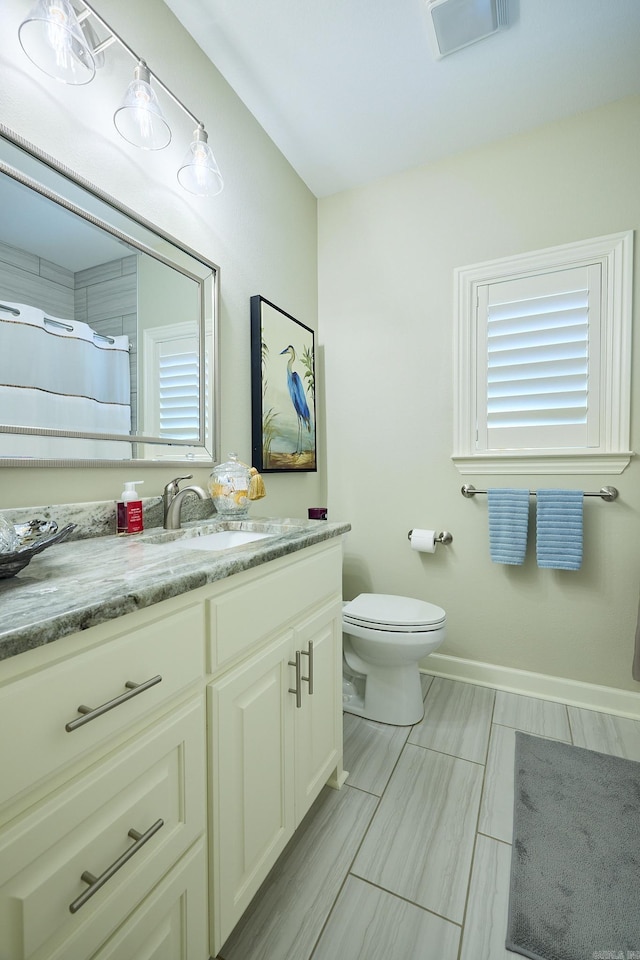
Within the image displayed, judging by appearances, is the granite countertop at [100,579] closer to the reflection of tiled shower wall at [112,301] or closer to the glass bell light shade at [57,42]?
the reflection of tiled shower wall at [112,301]

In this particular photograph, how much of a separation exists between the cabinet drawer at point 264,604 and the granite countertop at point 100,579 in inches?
2.5

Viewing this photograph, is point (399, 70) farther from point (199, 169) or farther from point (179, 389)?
point (179, 389)

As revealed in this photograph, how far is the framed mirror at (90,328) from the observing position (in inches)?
39.8

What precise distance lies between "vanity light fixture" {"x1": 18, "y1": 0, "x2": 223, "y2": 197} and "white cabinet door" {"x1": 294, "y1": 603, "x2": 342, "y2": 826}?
4.86ft

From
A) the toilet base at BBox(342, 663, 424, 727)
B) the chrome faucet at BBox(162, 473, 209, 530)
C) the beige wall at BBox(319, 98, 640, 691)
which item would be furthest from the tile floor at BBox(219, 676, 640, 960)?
the chrome faucet at BBox(162, 473, 209, 530)

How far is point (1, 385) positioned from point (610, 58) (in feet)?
7.84

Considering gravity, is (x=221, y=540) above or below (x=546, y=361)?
below

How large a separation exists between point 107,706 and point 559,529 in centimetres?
184

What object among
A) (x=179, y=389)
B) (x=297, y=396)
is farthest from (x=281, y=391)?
(x=179, y=389)


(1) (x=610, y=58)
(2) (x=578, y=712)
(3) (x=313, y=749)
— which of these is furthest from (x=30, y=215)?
(2) (x=578, y=712)

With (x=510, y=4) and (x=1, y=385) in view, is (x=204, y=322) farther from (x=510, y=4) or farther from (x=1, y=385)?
(x=510, y=4)

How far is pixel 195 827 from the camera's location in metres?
0.80

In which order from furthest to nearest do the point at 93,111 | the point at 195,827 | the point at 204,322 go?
the point at 204,322
the point at 93,111
the point at 195,827

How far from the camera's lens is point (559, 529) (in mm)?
1869
